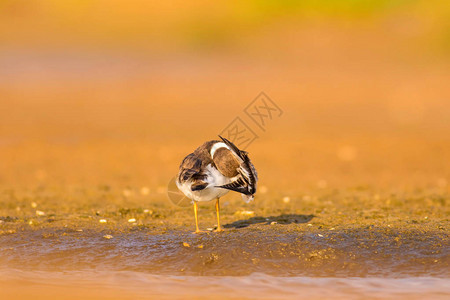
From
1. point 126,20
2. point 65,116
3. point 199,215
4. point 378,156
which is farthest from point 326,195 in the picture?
point 126,20

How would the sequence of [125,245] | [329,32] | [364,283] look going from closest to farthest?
[364,283] → [125,245] → [329,32]

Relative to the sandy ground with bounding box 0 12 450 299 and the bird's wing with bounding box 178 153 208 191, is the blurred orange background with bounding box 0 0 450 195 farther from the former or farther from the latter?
the bird's wing with bounding box 178 153 208 191

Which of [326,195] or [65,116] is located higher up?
[65,116]

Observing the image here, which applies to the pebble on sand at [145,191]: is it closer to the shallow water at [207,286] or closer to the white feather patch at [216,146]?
the white feather patch at [216,146]

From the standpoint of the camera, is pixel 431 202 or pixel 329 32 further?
pixel 329 32

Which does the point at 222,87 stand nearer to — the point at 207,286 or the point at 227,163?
the point at 227,163

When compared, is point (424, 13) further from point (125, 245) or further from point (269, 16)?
point (125, 245)

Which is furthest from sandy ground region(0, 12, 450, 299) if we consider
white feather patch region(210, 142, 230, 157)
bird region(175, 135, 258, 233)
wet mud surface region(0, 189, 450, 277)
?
white feather patch region(210, 142, 230, 157)

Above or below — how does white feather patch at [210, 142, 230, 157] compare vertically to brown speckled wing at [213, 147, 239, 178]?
above
